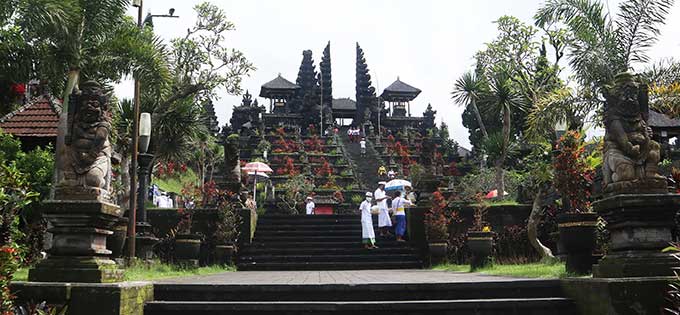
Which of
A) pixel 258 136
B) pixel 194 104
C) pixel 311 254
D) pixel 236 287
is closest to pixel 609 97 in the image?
pixel 236 287

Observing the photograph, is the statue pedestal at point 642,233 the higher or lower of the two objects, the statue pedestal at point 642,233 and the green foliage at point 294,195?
the lower

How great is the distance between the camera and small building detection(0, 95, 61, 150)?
1603cm

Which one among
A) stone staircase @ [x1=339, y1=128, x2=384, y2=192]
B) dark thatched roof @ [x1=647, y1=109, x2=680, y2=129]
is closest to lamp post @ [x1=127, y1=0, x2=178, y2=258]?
dark thatched roof @ [x1=647, y1=109, x2=680, y2=129]

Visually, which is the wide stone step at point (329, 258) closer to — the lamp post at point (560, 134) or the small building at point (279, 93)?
the lamp post at point (560, 134)

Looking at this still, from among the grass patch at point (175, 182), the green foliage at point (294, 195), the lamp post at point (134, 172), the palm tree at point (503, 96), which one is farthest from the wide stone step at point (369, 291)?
the grass patch at point (175, 182)

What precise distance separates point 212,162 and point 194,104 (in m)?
15.9

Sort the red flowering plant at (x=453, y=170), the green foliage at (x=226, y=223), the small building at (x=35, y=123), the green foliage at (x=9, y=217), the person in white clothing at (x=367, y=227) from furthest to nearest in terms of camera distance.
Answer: the red flowering plant at (x=453, y=170), the small building at (x=35, y=123), the person in white clothing at (x=367, y=227), the green foliage at (x=226, y=223), the green foliage at (x=9, y=217)

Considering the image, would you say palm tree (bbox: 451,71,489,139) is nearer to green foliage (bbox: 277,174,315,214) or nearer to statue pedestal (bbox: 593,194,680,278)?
green foliage (bbox: 277,174,315,214)

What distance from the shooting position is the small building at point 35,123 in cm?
1603

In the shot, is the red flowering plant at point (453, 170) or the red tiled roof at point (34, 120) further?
the red flowering plant at point (453, 170)

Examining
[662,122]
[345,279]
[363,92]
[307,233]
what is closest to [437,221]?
[307,233]

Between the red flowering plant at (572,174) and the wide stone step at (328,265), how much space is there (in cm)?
445

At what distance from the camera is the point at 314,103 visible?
6072 cm

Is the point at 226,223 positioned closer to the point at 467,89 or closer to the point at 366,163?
the point at 467,89
